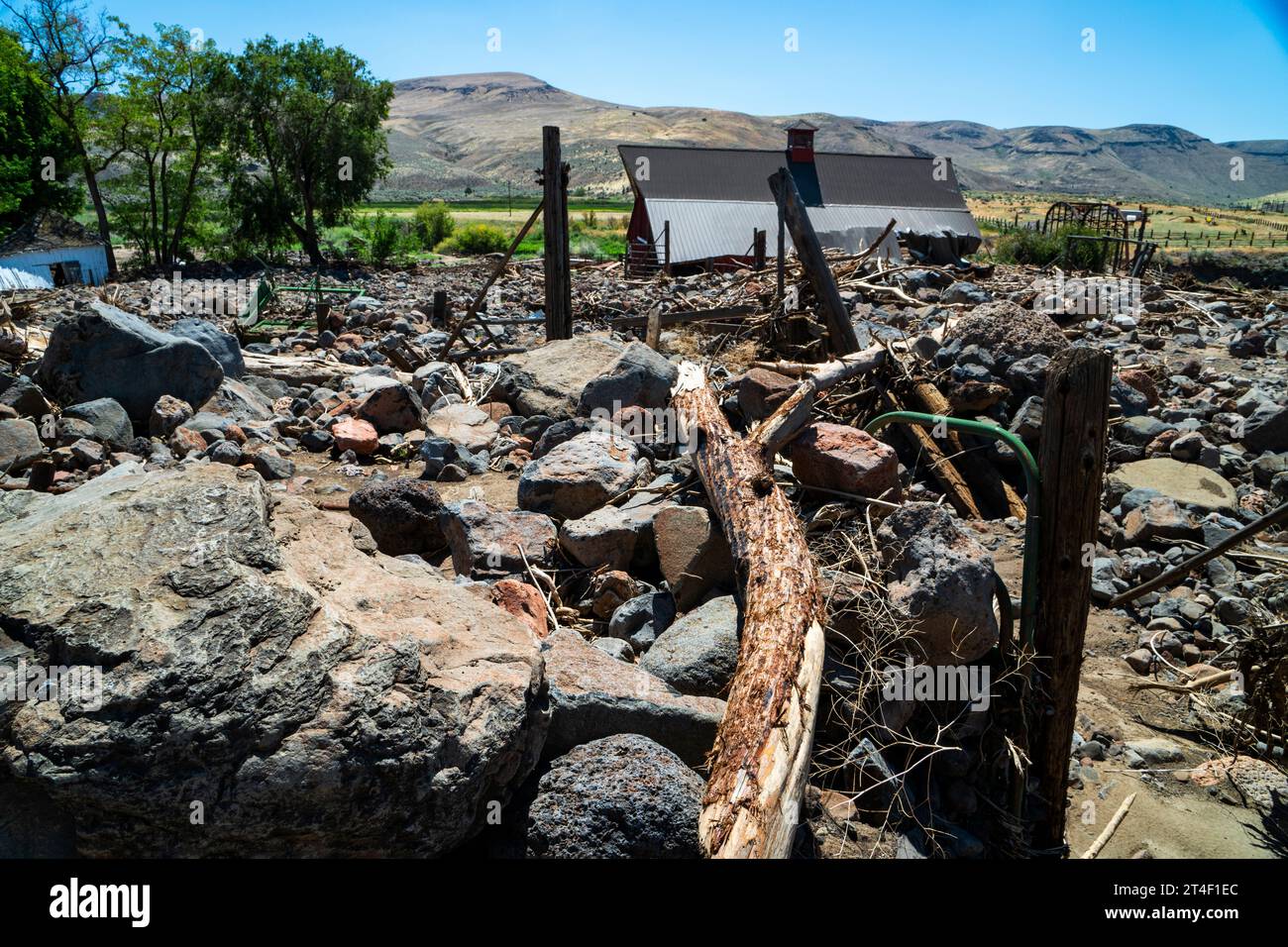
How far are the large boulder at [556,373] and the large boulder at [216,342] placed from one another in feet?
9.84

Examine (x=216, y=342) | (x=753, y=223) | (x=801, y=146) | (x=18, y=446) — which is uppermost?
→ (x=801, y=146)

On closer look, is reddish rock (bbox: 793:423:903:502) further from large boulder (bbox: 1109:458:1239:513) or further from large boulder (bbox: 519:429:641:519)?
large boulder (bbox: 1109:458:1239:513)

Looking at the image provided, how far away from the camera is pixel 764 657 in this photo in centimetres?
340

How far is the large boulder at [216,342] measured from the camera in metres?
8.98

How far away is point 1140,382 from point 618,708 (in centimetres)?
701

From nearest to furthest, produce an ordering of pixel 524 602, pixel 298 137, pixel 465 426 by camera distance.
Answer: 1. pixel 524 602
2. pixel 465 426
3. pixel 298 137

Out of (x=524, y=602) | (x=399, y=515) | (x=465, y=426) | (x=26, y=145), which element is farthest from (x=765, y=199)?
(x=524, y=602)

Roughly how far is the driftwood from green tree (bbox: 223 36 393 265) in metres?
27.1

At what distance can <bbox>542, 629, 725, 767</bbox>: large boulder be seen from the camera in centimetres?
313

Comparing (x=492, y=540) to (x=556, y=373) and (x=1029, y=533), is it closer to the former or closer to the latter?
(x=1029, y=533)

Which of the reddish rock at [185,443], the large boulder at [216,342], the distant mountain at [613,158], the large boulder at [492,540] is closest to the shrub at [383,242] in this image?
the large boulder at [216,342]

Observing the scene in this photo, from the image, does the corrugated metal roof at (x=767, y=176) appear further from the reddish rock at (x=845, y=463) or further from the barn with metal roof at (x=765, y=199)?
the reddish rock at (x=845, y=463)

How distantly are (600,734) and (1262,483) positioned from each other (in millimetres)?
6258
